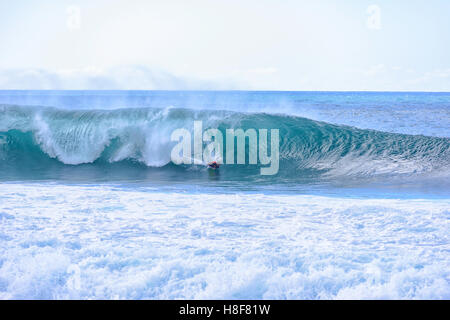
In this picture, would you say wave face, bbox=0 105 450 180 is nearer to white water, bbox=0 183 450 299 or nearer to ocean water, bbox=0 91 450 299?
ocean water, bbox=0 91 450 299

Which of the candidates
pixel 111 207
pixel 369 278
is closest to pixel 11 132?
pixel 111 207

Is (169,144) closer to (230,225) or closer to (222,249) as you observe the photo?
(230,225)

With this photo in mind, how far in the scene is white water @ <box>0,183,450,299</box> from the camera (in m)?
3.91

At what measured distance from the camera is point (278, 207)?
262 inches

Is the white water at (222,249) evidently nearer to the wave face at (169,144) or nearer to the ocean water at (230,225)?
the ocean water at (230,225)

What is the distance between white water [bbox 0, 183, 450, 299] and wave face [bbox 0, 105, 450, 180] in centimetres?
384

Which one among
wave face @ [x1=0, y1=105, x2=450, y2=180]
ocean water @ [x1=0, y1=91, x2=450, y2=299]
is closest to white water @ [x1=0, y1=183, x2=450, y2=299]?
ocean water @ [x1=0, y1=91, x2=450, y2=299]

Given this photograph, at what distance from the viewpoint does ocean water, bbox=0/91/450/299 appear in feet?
13.0

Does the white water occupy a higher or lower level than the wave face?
lower

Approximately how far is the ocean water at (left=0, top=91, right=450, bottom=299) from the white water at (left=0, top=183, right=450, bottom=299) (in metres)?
0.02

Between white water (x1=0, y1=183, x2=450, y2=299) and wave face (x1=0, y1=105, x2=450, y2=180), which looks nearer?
white water (x1=0, y1=183, x2=450, y2=299)

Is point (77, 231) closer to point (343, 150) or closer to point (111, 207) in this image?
point (111, 207)
